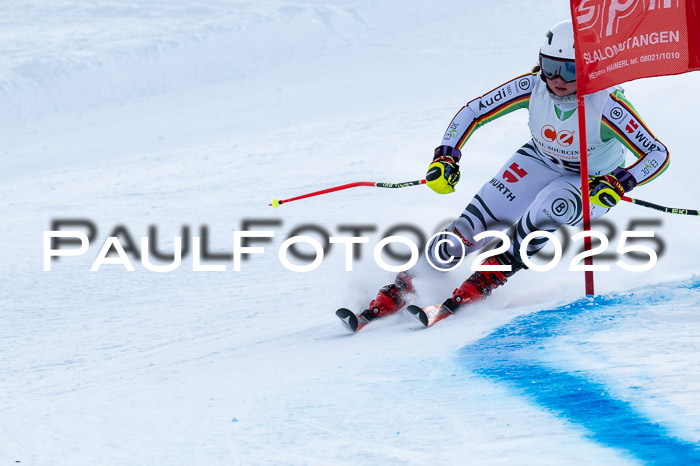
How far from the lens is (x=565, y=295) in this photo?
4.63 metres

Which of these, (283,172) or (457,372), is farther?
(283,172)

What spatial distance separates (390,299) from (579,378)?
145 cm

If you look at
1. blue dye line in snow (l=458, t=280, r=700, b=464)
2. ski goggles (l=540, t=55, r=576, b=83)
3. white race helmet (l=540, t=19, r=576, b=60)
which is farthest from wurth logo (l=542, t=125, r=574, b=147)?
blue dye line in snow (l=458, t=280, r=700, b=464)

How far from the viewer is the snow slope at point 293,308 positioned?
297 cm

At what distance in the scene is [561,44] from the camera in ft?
13.9

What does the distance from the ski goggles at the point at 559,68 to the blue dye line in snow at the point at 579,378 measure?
106 cm

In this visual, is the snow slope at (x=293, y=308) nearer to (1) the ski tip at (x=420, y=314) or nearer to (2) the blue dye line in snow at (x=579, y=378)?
(2) the blue dye line in snow at (x=579, y=378)

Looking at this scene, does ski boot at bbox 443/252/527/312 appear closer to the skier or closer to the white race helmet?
the skier

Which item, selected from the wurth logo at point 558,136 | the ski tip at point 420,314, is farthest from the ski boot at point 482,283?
the wurth logo at point 558,136

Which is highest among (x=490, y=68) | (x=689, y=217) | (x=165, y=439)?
(x=490, y=68)

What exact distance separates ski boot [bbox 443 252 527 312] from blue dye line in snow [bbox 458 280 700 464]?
1.42ft

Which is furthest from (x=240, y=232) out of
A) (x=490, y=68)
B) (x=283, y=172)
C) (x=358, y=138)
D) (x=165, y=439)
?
(x=490, y=68)

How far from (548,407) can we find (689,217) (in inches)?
143

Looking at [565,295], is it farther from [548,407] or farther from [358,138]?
[358,138]
